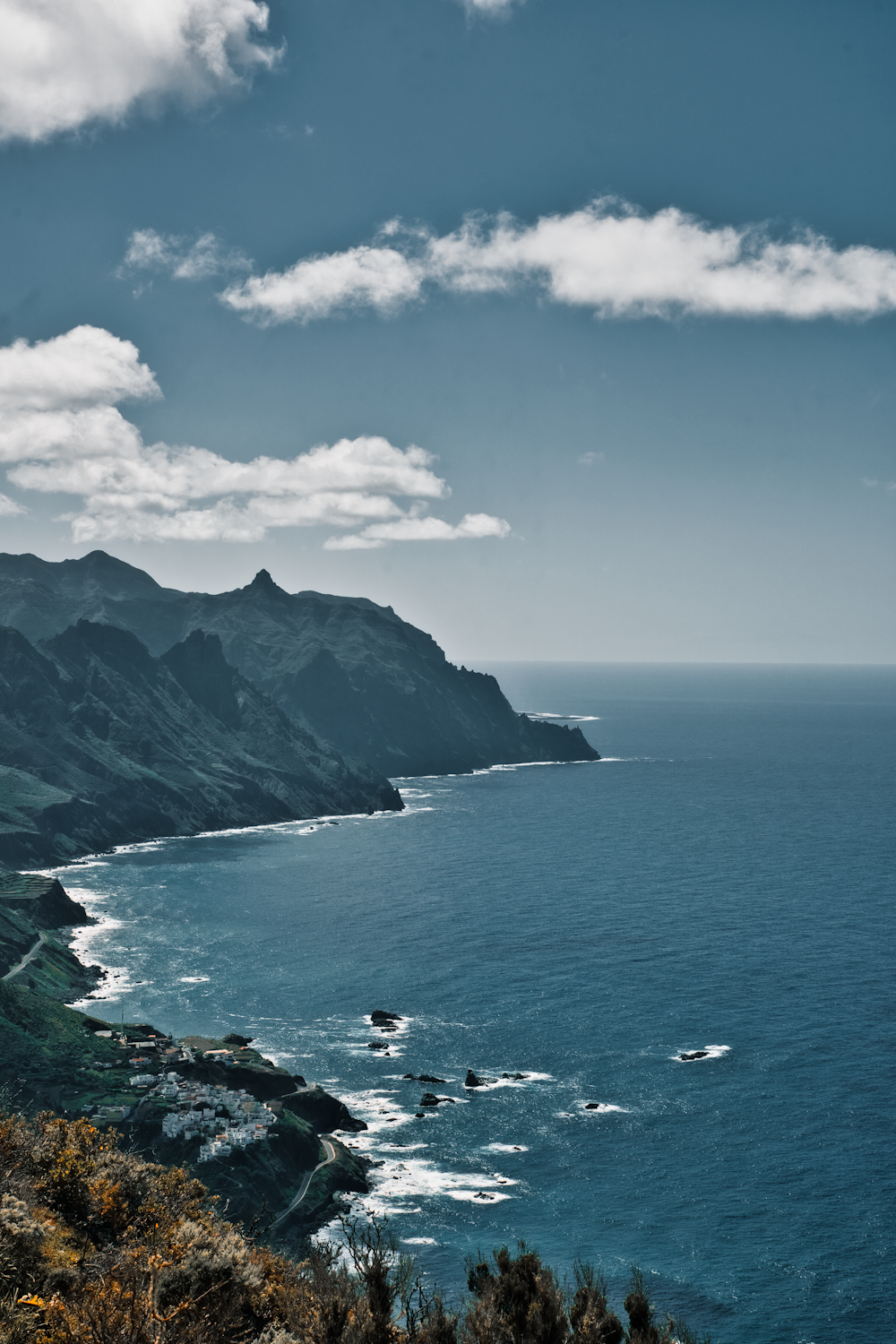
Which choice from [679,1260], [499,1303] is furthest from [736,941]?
[499,1303]

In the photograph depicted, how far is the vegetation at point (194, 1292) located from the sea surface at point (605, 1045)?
3424cm

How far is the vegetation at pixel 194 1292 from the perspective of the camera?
26.0 metres

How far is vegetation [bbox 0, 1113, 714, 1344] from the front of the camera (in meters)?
26.0

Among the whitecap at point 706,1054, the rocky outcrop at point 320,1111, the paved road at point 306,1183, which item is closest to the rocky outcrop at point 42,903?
the rocky outcrop at point 320,1111

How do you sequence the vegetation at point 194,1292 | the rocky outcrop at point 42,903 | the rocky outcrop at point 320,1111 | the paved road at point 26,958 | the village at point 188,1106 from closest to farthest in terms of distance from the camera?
1. the vegetation at point 194,1292
2. the village at point 188,1106
3. the rocky outcrop at point 320,1111
4. the paved road at point 26,958
5. the rocky outcrop at point 42,903

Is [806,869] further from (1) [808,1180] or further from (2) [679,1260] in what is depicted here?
(2) [679,1260]

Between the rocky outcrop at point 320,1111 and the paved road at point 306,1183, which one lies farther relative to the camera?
the rocky outcrop at point 320,1111

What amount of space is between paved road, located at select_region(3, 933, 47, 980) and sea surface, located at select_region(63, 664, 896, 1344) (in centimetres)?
945

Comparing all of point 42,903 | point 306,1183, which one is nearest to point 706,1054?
point 306,1183

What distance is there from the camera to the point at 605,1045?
105125 mm

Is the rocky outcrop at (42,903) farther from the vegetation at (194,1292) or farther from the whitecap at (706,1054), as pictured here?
the vegetation at (194,1292)

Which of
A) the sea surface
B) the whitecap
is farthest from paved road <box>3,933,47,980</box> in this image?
the whitecap

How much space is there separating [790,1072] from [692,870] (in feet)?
315

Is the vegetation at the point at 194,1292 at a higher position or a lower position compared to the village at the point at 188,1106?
higher
